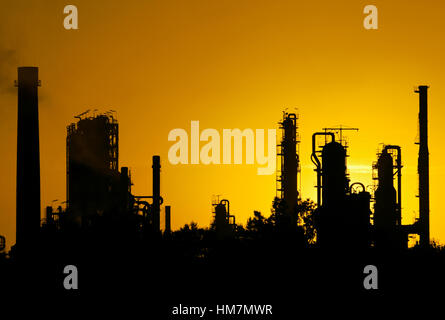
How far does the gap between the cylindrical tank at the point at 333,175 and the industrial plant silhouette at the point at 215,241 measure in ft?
0.16

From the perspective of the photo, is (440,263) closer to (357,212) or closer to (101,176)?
(357,212)

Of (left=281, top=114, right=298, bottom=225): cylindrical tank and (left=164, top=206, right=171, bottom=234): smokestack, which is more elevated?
(left=281, top=114, right=298, bottom=225): cylindrical tank

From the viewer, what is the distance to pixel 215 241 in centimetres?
5103

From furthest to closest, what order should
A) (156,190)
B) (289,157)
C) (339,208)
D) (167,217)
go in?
(167,217), (156,190), (289,157), (339,208)

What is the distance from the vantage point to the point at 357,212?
42.6m

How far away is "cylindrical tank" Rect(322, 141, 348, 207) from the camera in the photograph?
43000 millimetres

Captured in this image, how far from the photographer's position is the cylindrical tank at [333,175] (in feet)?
141

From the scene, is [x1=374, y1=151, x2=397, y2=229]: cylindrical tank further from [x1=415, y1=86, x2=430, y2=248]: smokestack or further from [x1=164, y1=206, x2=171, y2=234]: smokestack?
[x1=164, y1=206, x2=171, y2=234]: smokestack

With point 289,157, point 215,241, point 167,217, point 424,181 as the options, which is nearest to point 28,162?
point 215,241

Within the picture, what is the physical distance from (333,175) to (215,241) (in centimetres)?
996

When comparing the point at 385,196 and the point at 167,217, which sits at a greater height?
the point at 385,196

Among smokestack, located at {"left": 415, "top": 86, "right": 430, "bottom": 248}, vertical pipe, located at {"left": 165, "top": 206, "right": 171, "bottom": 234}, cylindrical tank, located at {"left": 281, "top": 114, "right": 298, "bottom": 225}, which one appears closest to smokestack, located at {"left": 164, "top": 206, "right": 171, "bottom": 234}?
vertical pipe, located at {"left": 165, "top": 206, "right": 171, "bottom": 234}

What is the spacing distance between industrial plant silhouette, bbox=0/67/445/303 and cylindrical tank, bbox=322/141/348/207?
2.0 inches

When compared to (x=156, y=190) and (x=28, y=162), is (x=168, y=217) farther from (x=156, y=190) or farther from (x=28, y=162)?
(x=28, y=162)
